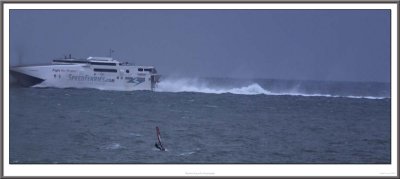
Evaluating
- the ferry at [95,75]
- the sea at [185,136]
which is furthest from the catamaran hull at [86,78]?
the sea at [185,136]

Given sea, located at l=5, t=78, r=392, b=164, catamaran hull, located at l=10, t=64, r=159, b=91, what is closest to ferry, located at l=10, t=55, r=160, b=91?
catamaran hull, located at l=10, t=64, r=159, b=91

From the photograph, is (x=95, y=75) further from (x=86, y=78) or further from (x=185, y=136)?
(x=185, y=136)

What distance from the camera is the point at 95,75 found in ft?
168

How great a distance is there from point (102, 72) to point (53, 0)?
43209mm

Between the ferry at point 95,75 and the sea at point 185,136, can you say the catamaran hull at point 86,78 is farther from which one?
the sea at point 185,136

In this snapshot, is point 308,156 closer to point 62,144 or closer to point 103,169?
point 62,144

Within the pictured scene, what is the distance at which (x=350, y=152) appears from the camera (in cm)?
1909

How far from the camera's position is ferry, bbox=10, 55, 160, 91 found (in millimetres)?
49719

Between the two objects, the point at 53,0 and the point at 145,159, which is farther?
the point at 145,159

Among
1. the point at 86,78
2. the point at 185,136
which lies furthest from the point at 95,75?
the point at 185,136

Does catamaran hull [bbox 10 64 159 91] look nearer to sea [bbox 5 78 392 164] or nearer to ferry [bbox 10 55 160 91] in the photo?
ferry [bbox 10 55 160 91]

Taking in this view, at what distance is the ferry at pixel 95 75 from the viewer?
49719 mm

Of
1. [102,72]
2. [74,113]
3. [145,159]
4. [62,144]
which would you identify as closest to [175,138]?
[62,144]

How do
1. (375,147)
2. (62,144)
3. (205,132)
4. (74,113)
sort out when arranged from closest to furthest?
(62,144) → (375,147) → (205,132) → (74,113)
